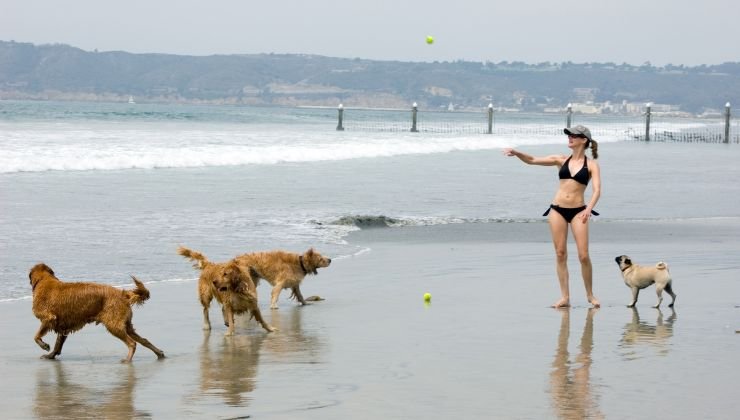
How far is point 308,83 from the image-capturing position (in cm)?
19288

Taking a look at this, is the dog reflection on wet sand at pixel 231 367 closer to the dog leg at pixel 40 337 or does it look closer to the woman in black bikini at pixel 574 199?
the dog leg at pixel 40 337

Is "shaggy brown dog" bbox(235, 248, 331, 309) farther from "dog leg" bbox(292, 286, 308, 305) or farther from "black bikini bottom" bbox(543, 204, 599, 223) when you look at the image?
"black bikini bottom" bbox(543, 204, 599, 223)

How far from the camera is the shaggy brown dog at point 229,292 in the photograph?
31.2 ft

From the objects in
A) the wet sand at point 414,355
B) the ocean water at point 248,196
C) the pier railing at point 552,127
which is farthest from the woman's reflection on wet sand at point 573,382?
the pier railing at point 552,127

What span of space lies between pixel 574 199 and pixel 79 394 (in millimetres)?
5264

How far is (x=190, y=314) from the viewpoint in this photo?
10.3 m

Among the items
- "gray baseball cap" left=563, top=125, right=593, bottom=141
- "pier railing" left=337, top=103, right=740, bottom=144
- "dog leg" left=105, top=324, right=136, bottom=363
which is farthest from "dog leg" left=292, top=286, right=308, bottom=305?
"pier railing" left=337, top=103, right=740, bottom=144

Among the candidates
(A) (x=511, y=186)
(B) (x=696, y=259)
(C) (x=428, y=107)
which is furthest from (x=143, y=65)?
(B) (x=696, y=259)

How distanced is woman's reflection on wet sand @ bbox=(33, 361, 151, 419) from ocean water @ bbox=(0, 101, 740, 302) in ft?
10.7

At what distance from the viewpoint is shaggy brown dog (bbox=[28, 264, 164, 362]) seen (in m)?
8.20

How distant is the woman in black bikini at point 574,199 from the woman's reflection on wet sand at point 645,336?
0.76m

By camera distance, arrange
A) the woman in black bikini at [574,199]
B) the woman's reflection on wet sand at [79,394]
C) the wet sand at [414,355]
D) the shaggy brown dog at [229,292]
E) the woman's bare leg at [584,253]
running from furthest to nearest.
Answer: the woman's bare leg at [584,253] < the woman in black bikini at [574,199] < the shaggy brown dog at [229,292] < the wet sand at [414,355] < the woman's reflection on wet sand at [79,394]

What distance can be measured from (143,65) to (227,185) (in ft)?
558

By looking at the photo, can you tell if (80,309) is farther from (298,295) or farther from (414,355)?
(298,295)
